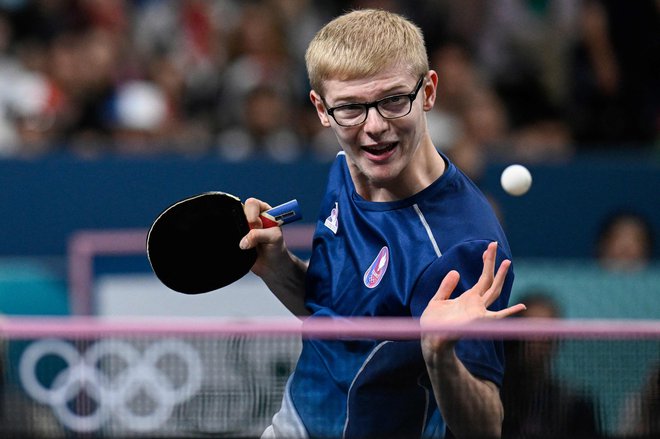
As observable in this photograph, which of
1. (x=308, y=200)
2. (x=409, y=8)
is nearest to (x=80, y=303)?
(x=308, y=200)

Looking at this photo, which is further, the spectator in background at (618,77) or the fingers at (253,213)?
the spectator in background at (618,77)

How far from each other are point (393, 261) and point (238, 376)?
1.76 feet

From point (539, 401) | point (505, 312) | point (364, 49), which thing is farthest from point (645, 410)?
point (364, 49)

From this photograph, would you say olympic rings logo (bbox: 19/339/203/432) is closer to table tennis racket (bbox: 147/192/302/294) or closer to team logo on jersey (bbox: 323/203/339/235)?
table tennis racket (bbox: 147/192/302/294)

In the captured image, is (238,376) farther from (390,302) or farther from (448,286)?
(448,286)

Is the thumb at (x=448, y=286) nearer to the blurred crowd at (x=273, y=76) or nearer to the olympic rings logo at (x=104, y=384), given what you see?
the olympic rings logo at (x=104, y=384)

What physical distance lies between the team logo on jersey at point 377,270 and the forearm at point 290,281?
0.46m

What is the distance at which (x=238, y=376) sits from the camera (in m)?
3.22

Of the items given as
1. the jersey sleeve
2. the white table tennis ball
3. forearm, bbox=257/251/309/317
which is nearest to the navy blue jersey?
the jersey sleeve

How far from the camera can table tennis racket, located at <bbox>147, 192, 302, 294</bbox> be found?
3766 millimetres

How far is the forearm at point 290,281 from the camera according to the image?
12.8ft

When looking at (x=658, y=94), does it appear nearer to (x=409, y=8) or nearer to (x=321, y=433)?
(x=409, y=8)

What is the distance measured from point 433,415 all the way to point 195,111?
6399mm

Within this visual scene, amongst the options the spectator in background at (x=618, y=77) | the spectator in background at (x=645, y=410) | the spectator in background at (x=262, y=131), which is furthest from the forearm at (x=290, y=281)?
the spectator in background at (x=618, y=77)
